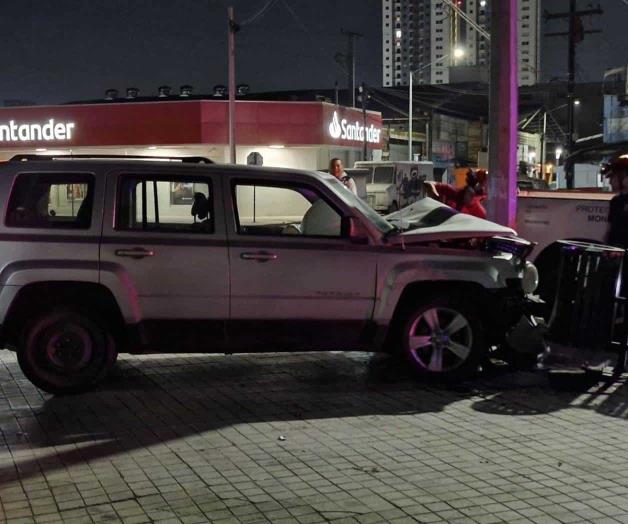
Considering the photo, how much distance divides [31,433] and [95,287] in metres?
1.37

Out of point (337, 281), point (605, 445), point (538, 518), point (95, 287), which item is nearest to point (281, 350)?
point (337, 281)

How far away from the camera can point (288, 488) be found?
486 cm

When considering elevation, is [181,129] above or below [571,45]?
below

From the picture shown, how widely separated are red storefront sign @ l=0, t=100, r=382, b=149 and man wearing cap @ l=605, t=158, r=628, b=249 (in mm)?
29719

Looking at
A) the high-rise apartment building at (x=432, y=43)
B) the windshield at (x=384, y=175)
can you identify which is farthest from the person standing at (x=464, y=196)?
the windshield at (x=384, y=175)

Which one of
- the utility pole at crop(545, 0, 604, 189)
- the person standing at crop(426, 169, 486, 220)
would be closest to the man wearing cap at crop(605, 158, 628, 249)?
the person standing at crop(426, 169, 486, 220)

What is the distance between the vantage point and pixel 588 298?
732 centimetres

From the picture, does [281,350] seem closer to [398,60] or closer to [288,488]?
[288,488]

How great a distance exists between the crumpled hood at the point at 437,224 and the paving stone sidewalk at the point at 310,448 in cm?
127

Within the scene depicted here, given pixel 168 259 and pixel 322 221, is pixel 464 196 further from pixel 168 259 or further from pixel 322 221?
pixel 168 259

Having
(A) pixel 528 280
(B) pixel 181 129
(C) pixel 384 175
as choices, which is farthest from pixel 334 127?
(A) pixel 528 280

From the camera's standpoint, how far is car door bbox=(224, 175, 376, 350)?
22.9ft

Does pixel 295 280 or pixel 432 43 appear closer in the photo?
pixel 295 280

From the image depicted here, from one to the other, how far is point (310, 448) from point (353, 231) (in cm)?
209
